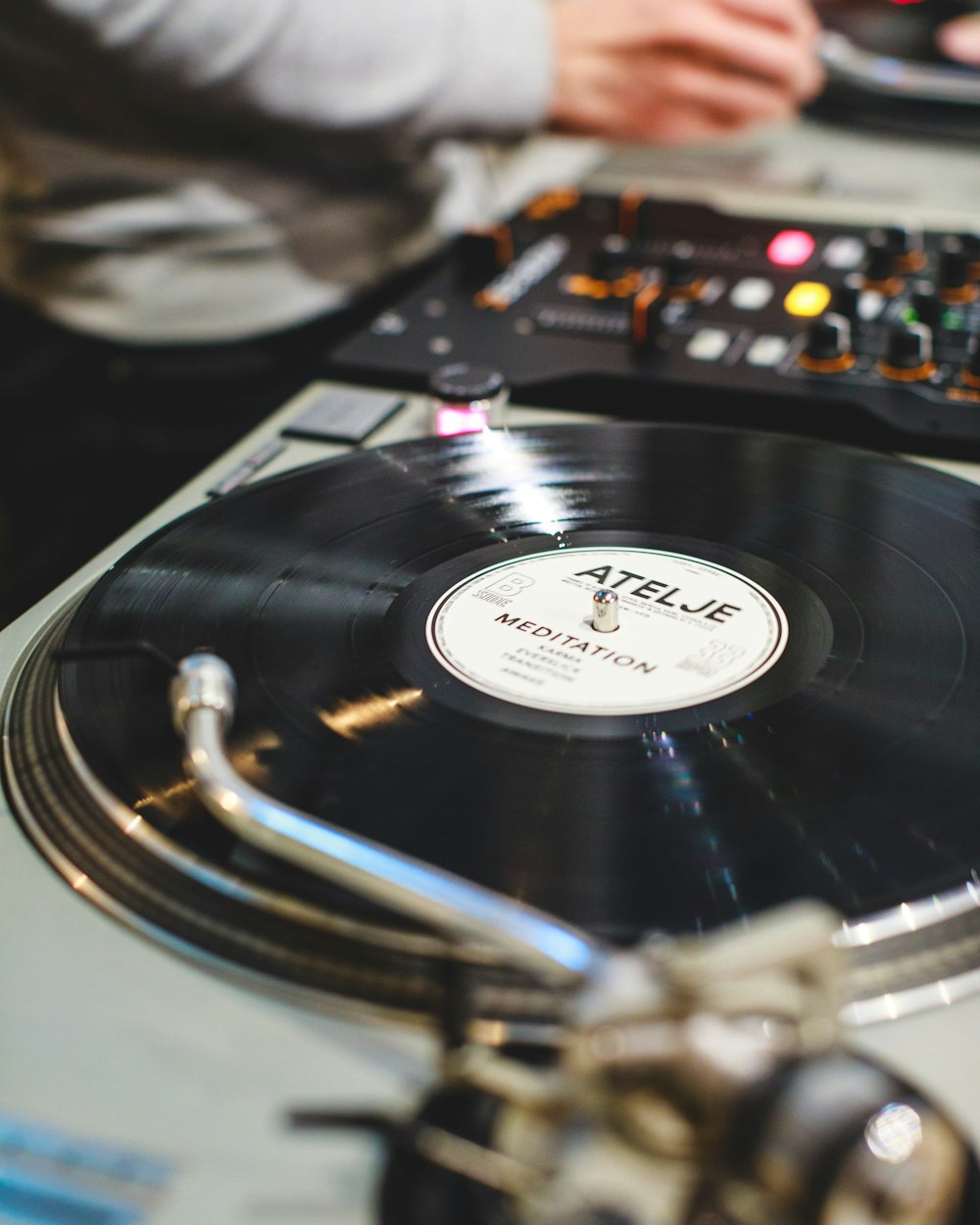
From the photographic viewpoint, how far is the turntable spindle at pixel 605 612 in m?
0.63

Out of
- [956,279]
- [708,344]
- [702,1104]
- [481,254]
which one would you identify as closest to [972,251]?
[956,279]

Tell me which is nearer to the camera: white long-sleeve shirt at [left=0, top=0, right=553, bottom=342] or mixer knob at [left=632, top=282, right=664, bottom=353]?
mixer knob at [left=632, top=282, right=664, bottom=353]

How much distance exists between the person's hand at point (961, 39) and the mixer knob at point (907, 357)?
3.51 ft

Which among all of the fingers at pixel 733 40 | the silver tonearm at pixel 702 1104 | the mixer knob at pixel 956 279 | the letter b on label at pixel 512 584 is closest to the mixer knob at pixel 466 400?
the letter b on label at pixel 512 584

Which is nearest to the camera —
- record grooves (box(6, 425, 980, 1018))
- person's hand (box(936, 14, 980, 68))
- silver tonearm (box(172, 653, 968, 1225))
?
silver tonearm (box(172, 653, 968, 1225))

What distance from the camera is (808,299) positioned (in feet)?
3.23

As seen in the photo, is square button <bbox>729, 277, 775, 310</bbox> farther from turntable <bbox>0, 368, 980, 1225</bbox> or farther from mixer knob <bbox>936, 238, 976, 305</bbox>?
turntable <bbox>0, 368, 980, 1225</bbox>

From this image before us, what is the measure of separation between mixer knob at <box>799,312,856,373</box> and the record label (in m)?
0.27

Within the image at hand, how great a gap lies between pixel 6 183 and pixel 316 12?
0.38 meters

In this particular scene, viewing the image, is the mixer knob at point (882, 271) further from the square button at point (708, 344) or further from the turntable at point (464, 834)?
the turntable at point (464, 834)

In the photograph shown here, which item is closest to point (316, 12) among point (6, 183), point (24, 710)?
point (6, 183)

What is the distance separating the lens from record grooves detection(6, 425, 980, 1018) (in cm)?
44

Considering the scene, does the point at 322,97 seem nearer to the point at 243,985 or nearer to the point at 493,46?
the point at 493,46

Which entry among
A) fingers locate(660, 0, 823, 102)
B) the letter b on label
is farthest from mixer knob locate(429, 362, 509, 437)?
fingers locate(660, 0, 823, 102)
